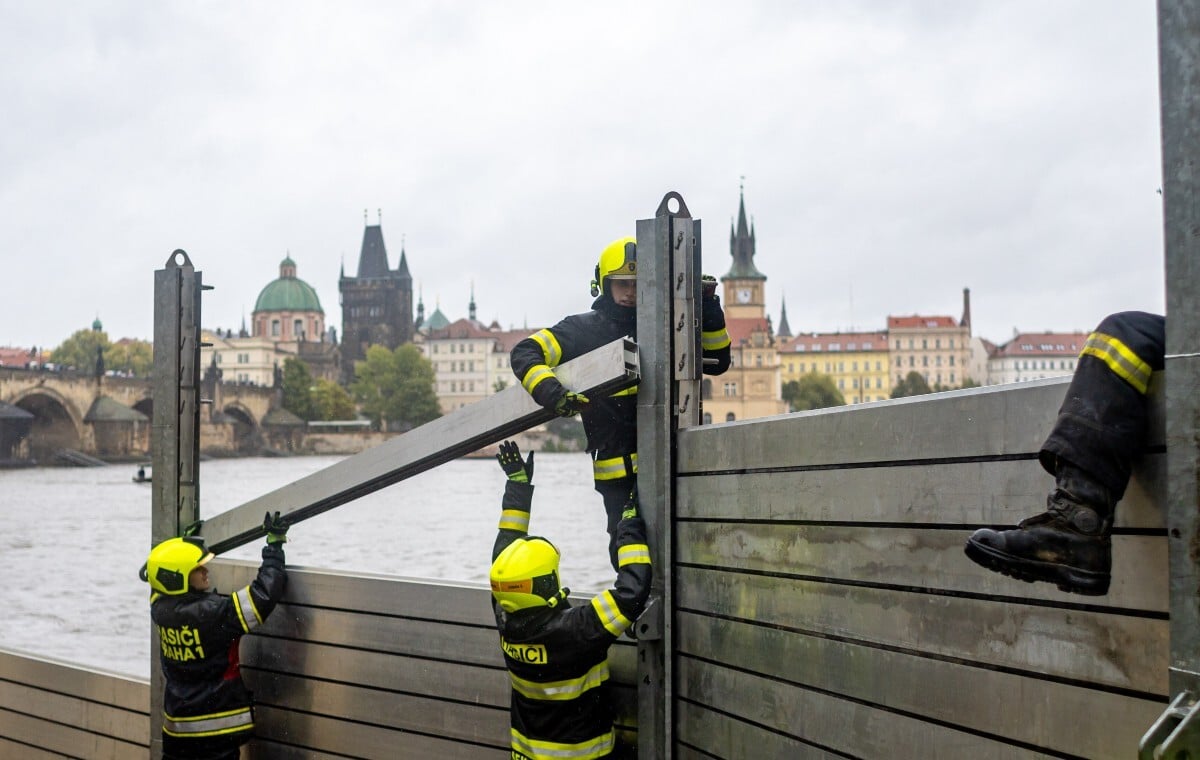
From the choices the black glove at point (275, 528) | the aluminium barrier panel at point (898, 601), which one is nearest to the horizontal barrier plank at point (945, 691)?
the aluminium barrier panel at point (898, 601)

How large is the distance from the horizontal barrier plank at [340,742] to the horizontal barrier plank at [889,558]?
1.33 metres

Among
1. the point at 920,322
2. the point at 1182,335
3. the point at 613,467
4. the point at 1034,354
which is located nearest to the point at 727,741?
the point at 613,467

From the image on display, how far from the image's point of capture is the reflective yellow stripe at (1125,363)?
1.87 m

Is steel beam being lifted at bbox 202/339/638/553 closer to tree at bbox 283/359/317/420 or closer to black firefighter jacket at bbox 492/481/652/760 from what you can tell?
black firefighter jacket at bbox 492/481/652/760

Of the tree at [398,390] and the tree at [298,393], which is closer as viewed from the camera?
the tree at [298,393]

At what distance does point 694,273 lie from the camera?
3.53 metres

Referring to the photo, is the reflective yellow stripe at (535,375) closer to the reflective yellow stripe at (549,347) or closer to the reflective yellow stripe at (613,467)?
the reflective yellow stripe at (549,347)

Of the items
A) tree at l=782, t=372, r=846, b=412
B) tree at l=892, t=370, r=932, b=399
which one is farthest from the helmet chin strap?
tree at l=892, t=370, r=932, b=399

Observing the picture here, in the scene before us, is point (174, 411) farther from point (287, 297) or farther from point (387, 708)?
point (287, 297)

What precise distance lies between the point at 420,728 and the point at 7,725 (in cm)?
282

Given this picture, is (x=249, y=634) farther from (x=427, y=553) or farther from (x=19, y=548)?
(x=19, y=548)

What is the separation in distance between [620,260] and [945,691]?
1.87 m

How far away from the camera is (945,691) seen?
2.39 metres

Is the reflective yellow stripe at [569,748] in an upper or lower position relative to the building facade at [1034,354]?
lower
